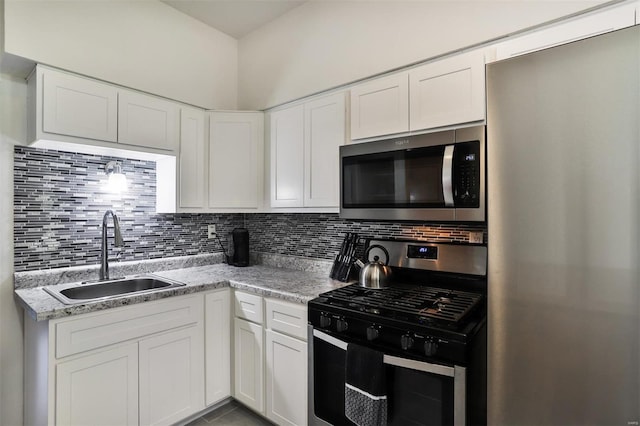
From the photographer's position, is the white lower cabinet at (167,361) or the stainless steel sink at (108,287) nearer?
the white lower cabinet at (167,361)

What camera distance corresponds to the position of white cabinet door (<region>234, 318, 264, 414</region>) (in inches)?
80.2

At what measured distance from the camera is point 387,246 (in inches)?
80.8

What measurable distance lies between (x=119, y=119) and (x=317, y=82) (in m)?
1.30

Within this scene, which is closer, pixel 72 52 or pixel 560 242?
pixel 560 242

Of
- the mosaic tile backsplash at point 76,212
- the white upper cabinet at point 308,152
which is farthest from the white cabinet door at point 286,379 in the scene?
the mosaic tile backsplash at point 76,212

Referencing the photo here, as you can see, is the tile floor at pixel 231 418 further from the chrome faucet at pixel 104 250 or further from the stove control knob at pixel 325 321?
the chrome faucet at pixel 104 250

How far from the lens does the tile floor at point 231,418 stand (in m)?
2.10

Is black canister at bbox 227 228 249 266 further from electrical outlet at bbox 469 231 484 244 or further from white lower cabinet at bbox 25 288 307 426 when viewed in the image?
electrical outlet at bbox 469 231 484 244

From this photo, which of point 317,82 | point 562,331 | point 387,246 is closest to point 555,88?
point 562,331

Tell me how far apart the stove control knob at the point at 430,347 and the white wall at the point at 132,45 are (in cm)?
228

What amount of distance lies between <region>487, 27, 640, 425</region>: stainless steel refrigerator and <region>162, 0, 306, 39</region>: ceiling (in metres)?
2.00

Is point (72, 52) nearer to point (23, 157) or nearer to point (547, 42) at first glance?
point (23, 157)

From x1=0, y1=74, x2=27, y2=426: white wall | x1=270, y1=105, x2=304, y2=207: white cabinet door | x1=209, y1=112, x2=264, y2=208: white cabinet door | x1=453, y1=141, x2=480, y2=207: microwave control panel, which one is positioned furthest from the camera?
x1=209, y1=112, x2=264, y2=208: white cabinet door

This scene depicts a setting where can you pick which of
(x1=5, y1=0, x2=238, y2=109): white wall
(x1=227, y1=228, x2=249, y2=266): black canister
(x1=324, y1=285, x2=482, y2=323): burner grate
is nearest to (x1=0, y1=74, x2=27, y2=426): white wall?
(x1=5, y1=0, x2=238, y2=109): white wall
